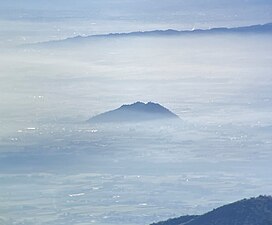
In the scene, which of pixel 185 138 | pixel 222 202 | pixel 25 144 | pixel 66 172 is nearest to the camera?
pixel 222 202

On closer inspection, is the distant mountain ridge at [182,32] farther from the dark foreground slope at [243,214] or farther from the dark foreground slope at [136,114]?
the dark foreground slope at [243,214]

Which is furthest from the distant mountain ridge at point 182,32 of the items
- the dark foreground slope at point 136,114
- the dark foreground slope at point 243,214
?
the dark foreground slope at point 243,214

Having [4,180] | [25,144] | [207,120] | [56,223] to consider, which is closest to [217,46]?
[207,120]

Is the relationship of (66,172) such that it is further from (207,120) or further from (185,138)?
(207,120)

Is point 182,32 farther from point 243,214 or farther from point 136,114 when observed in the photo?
point 243,214

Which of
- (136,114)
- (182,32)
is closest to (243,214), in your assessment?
(136,114)

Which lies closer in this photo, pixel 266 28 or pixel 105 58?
pixel 266 28
